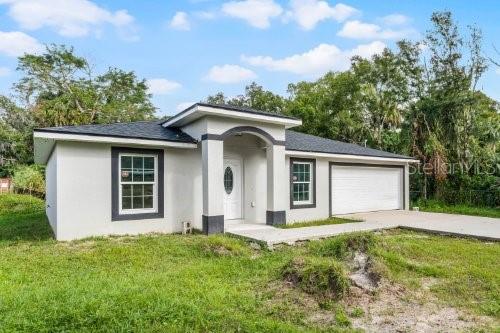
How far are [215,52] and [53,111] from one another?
37.7ft

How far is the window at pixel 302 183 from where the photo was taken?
483 inches

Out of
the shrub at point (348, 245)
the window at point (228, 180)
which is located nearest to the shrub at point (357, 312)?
the shrub at point (348, 245)

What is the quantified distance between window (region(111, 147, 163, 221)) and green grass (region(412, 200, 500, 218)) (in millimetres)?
12241

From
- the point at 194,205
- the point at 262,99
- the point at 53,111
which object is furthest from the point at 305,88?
the point at 194,205

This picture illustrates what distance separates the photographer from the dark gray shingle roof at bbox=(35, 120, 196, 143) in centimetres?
873

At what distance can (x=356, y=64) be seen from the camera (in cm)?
2728

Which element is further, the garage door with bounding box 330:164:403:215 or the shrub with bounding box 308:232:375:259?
the garage door with bounding box 330:164:403:215

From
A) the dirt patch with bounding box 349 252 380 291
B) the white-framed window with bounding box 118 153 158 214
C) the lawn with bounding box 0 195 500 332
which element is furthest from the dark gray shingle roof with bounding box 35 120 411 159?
the dirt patch with bounding box 349 252 380 291

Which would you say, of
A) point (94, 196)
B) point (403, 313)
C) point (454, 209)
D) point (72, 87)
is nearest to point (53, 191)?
point (94, 196)

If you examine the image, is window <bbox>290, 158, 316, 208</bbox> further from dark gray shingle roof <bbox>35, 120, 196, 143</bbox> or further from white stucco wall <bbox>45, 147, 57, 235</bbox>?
white stucco wall <bbox>45, 147, 57, 235</bbox>

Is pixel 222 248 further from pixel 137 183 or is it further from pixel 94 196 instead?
pixel 94 196

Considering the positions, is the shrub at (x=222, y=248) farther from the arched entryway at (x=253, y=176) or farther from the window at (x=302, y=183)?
the window at (x=302, y=183)

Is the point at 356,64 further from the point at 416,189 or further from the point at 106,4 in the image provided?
the point at 106,4

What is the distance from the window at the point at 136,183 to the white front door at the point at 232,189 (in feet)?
7.24
